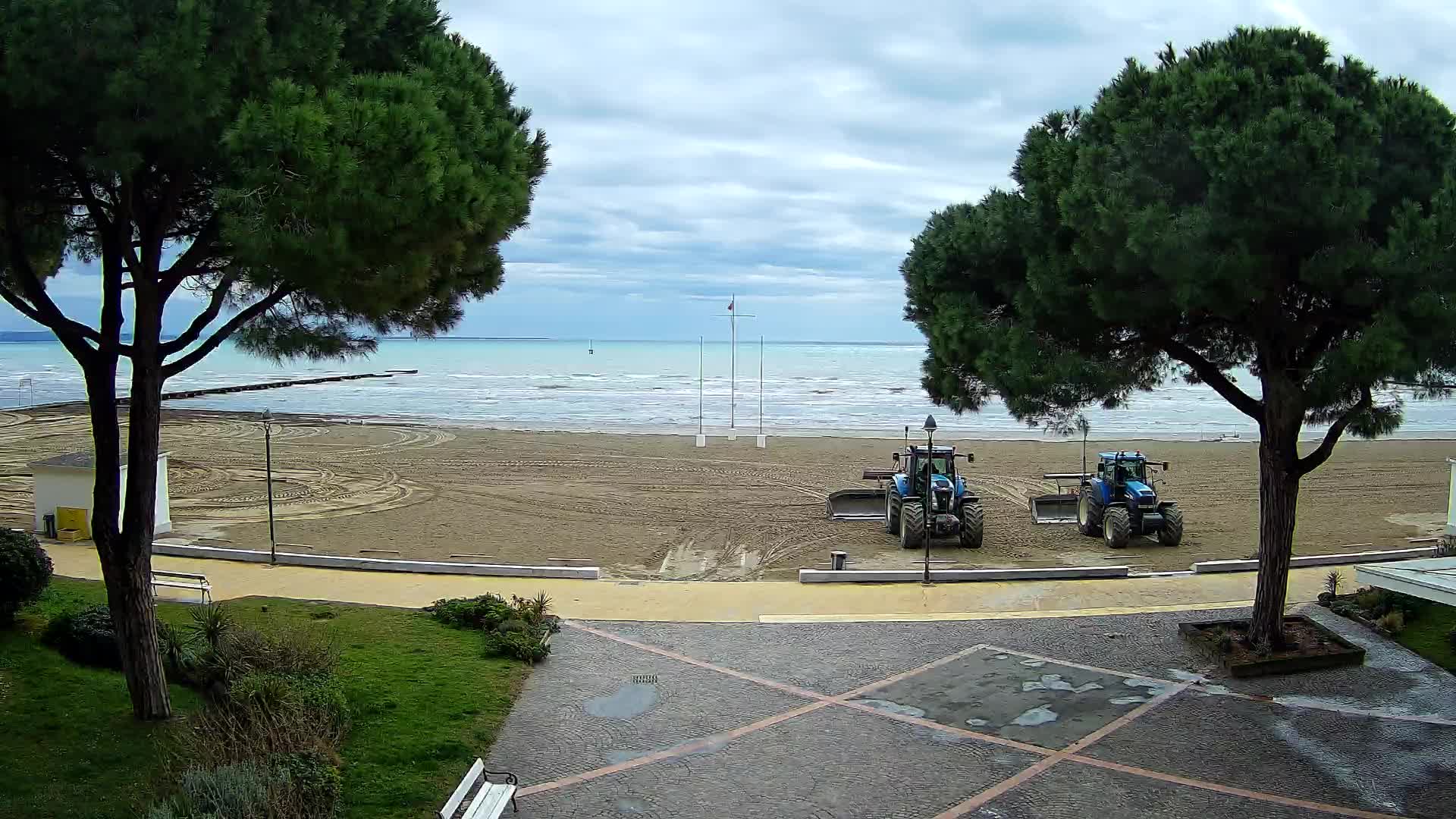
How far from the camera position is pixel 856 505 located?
23.0 meters

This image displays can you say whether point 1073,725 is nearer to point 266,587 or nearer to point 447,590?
point 447,590

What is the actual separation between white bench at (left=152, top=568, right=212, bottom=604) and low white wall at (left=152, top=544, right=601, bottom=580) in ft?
6.16

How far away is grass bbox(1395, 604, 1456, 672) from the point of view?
10.5 m

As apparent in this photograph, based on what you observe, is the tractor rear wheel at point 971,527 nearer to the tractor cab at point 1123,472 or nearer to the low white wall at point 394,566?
the tractor cab at point 1123,472

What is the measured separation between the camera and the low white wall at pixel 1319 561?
15.4m

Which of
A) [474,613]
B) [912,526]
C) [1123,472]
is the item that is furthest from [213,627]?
[1123,472]

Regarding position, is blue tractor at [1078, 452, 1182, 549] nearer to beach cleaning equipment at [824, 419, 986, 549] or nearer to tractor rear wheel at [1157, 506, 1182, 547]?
tractor rear wheel at [1157, 506, 1182, 547]

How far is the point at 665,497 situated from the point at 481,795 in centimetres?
1913

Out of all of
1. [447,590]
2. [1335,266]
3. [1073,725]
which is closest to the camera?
[1335,266]

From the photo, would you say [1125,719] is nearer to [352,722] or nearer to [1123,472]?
[352,722]

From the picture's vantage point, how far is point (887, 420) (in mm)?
52656

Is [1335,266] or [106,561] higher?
[1335,266]

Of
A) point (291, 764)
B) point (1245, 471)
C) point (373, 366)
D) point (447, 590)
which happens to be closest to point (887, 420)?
point (1245, 471)

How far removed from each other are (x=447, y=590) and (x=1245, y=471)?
26.6m
